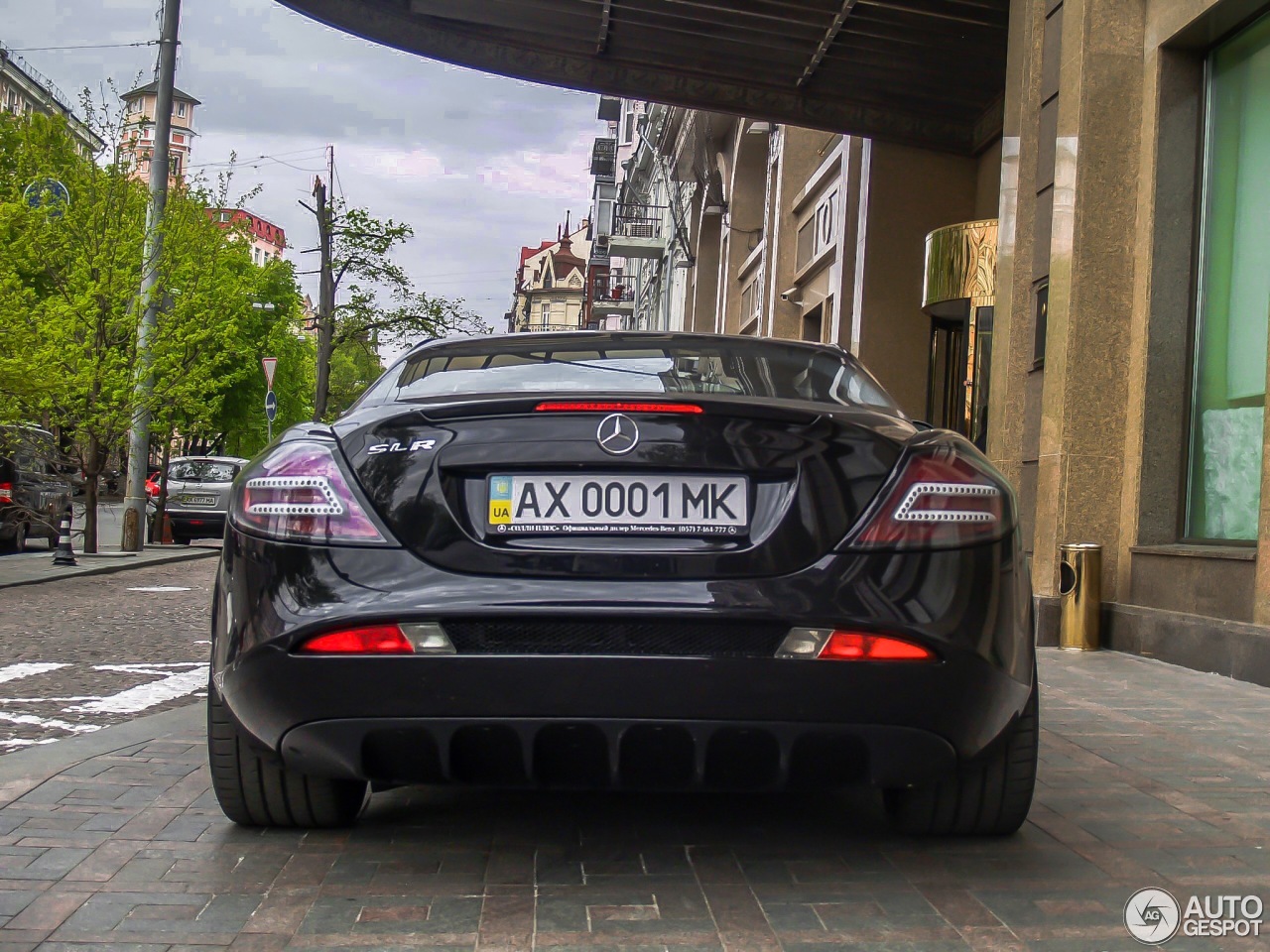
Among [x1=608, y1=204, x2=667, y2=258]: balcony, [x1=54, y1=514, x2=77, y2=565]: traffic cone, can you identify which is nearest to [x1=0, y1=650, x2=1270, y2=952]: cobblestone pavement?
[x1=54, y1=514, x2=77, y2=565]: traffic cone

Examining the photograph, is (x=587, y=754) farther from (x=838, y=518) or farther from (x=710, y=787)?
(x=838, y=518)

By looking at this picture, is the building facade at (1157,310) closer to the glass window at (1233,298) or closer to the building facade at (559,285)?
the glass window at (1233,298)

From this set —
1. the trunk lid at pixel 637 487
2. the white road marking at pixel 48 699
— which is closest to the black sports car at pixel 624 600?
the trunk lid at pixel 637 487

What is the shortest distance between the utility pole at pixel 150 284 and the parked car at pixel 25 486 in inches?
35.4

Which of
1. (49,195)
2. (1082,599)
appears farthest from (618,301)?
(1082,599)

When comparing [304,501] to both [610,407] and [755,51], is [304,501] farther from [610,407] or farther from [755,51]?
[755,51]

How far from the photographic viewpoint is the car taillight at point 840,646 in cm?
309

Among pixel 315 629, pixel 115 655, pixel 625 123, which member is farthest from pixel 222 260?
pixel 625 123

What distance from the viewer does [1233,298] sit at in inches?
349

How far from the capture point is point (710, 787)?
3207mm

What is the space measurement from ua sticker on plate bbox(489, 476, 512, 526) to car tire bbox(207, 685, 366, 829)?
88 cm

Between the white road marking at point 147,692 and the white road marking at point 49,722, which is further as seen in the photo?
the white road marking at point 147,692

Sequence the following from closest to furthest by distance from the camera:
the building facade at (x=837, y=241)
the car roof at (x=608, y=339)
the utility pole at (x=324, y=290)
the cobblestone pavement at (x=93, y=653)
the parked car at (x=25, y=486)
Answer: the car roof at (x=608, y=339)
the cobblestone pavement at (x=93, y=653)
the parked car at (x=25, y=486)
the building facade at (x=837, y=241)
the utility pole at (x=324, y=290)

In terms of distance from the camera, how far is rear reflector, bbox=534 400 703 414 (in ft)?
10.6
